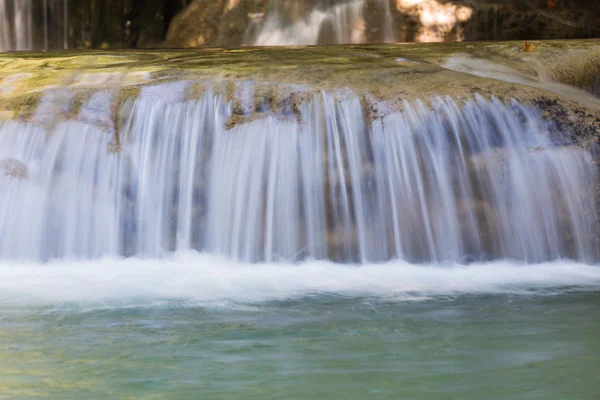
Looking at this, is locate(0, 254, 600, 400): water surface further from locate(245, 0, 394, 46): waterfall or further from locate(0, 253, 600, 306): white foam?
locate(245, 0, 394, 46): waterfall

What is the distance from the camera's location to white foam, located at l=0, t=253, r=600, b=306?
403 centimetres

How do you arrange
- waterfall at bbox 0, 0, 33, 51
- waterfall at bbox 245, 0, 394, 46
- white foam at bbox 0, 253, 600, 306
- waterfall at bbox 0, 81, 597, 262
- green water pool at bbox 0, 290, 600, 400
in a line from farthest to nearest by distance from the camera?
waterfall at bbox 0, 0, 33, 51
waterfall at bbox 245, 0, 394, 46
waterfall at bbox 0, 81, 597, 262
white foam at bbox 0, 253, 600, 306
green water pool at bbox 0, 290, 600, 400

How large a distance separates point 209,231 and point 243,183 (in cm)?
33

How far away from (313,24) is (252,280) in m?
5.75

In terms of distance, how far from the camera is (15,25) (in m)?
10.4

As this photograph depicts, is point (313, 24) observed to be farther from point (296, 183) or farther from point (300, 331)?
point (300, 331)

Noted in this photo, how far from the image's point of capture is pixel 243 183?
16.9 ft

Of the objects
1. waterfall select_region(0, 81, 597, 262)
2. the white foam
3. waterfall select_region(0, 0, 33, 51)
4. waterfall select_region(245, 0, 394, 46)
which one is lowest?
the white foam

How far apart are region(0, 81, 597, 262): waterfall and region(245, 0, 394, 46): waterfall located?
14.0 ft

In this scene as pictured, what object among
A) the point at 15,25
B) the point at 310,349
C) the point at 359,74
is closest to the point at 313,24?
the point at 15,25

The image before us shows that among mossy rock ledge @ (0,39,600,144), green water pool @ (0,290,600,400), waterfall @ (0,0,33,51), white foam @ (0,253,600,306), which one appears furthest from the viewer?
waterfall @ (0,0,33,51)

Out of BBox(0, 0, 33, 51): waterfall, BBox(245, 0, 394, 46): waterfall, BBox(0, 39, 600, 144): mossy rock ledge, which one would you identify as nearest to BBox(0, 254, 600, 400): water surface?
BBox(0, 39, 600, 144): mossy rock ledge

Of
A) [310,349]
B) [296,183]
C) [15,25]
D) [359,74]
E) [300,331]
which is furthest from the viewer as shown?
[15,25]

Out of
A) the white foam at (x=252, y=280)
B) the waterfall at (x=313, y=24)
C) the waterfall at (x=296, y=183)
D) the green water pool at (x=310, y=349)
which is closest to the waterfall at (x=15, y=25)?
the waterfall at (x=313, y=24)
